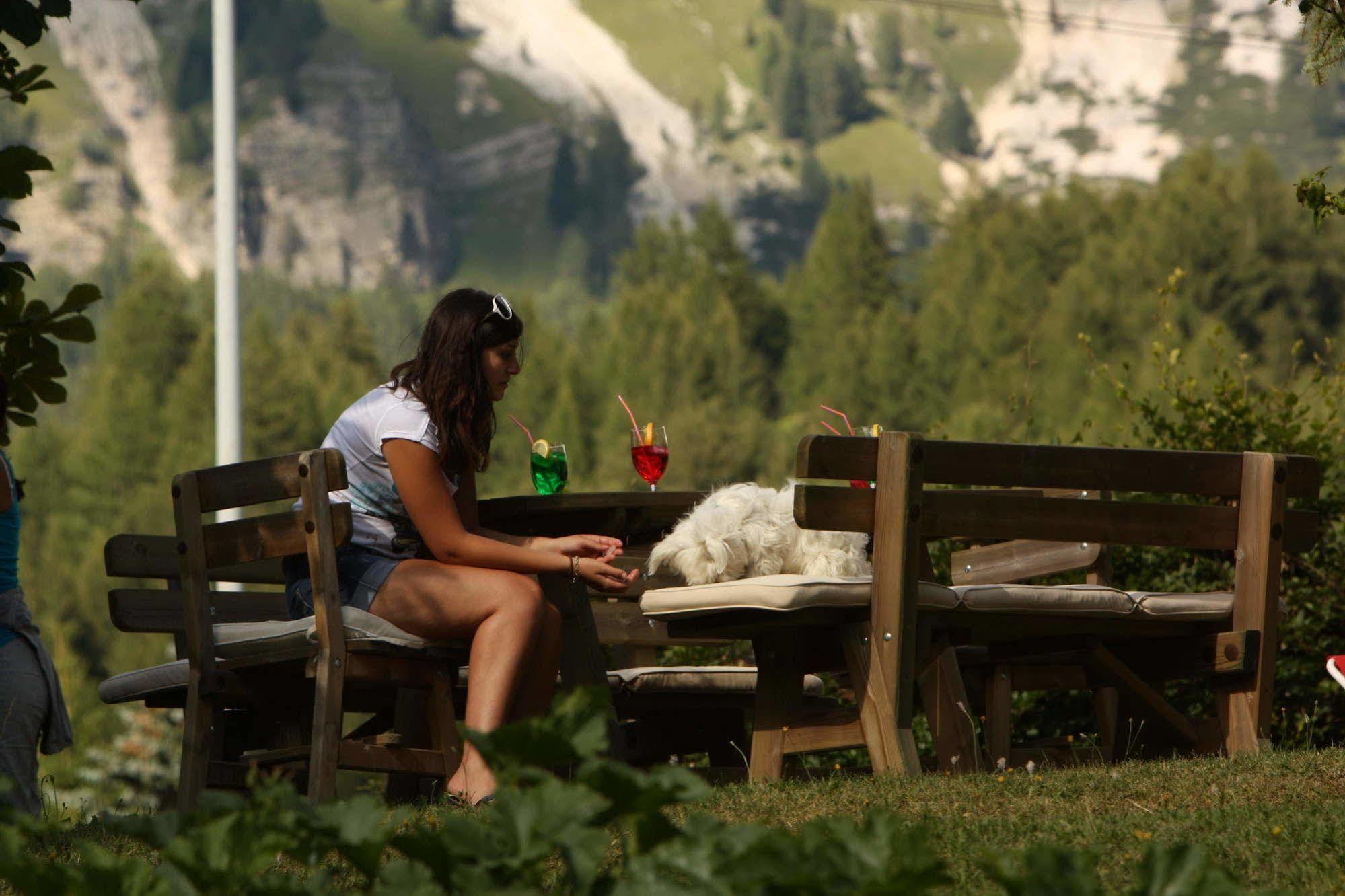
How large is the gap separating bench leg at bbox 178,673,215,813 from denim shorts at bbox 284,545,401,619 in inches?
12.9

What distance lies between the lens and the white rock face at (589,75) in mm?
174625

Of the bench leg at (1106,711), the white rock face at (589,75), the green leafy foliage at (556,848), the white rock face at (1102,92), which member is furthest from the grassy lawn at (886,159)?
the green leafy foliage at (556,848)

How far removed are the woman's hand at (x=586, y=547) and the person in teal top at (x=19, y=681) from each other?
1.39m

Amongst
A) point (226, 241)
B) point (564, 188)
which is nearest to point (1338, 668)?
point (226, 241)

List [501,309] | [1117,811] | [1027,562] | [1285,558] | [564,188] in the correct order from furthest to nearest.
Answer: [564,188] < [1285,558] < [1027,562] < [501,309] < [1117,811]

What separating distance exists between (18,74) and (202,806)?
2.76m

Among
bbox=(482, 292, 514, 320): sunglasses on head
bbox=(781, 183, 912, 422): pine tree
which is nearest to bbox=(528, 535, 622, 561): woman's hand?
bbox=(482, 292, 514, 320): sunglasses on head

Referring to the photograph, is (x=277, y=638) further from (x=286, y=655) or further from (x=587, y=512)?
(x=587, y=512)

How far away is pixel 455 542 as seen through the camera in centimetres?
455

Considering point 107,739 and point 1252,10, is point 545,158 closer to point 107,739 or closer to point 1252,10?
point 1252,10

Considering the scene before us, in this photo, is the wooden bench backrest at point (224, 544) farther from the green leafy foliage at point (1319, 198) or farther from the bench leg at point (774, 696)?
the green leafy foliage at point (1319, 198)

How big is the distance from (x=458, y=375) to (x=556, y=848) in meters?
2.66

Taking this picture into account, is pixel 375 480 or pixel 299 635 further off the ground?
pixel 375 480

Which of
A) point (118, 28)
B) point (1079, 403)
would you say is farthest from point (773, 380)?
point (118, 28)
